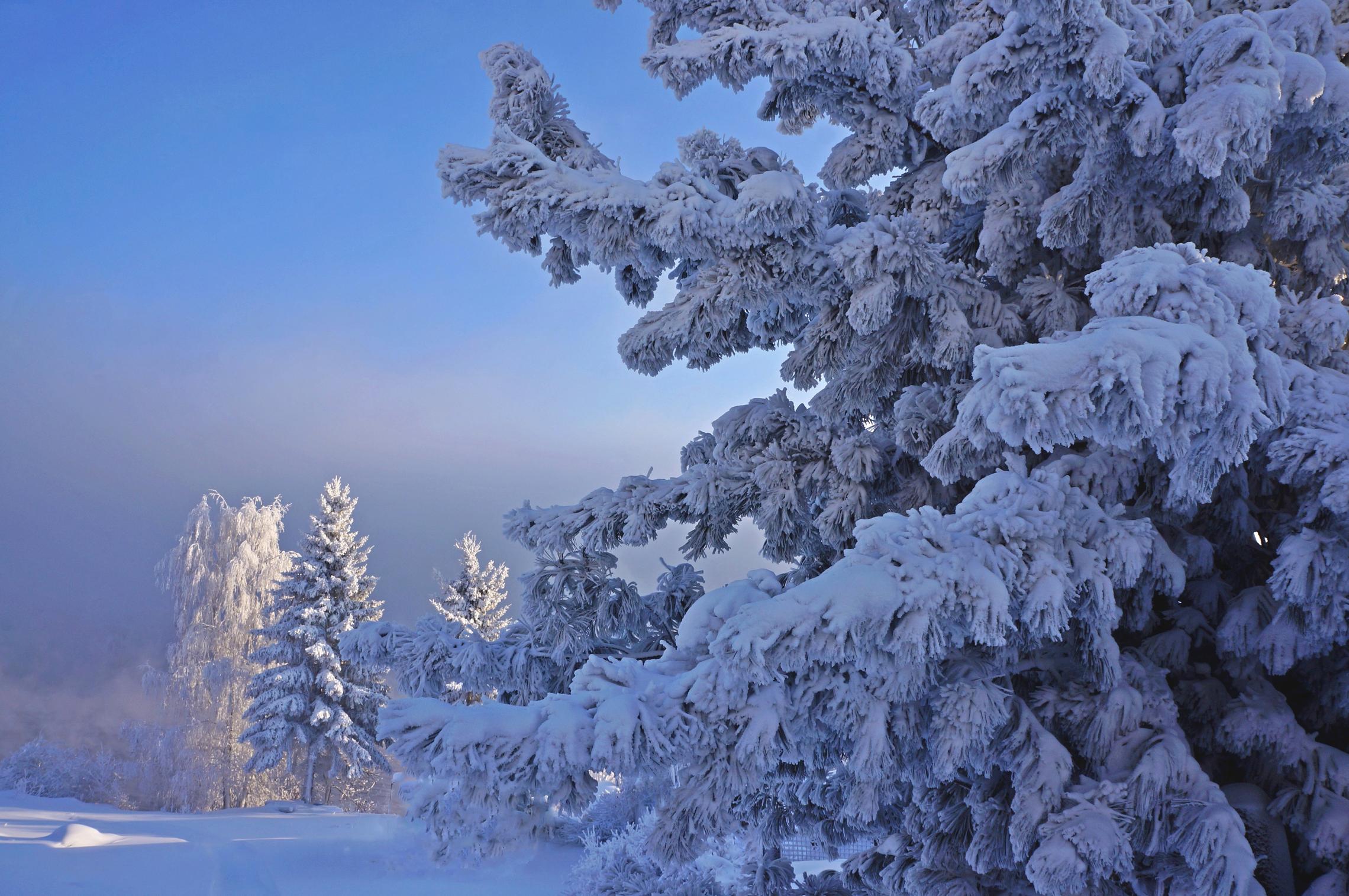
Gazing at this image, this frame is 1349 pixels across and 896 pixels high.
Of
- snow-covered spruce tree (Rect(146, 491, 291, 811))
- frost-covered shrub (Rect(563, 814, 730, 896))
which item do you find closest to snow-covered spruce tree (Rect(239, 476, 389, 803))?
snow-covered spruce tree (Rect(146, 491, 291, 811))

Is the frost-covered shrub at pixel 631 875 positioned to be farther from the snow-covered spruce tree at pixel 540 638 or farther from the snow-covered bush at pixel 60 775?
the snow-covered bush at pixel 60 775

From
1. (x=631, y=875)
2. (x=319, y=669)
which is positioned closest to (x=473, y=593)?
(x=319, y=669)

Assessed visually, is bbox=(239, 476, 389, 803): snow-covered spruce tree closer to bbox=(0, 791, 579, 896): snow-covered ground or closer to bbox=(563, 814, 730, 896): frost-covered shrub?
bbox=(0, 791, 579, 896): snow-covered ground

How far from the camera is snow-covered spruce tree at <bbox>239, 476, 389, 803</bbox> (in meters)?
19.6

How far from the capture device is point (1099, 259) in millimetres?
4387

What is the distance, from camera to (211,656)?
19.6 metres

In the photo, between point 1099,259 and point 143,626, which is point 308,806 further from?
point 1099,259

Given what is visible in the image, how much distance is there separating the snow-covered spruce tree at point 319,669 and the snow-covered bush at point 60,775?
3.18 m

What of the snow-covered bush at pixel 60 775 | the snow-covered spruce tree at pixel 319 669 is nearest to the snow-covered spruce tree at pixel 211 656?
the snow-covered spruce tree at pixel 319 669

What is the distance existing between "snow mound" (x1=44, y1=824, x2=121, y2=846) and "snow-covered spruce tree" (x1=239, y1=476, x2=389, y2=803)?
8525mm

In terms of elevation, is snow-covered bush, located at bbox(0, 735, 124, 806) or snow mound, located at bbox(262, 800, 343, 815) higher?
snow-covered bush, located at bbox(0, 735, 124, 806)

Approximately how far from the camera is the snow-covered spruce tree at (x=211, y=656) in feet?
60.5

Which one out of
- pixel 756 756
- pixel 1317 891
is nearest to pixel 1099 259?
pixel 1317 891

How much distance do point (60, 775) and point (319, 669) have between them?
6.01 meters
